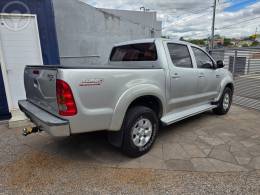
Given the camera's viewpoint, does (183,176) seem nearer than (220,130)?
Yes

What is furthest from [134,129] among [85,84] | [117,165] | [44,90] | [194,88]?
[194,88]

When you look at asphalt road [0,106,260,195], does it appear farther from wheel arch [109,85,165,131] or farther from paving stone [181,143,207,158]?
wheel arch [109,85,165,131]

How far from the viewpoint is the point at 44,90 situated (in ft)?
8.66

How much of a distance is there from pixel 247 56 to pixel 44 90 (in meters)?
7.98

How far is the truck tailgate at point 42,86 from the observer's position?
2.43 metres

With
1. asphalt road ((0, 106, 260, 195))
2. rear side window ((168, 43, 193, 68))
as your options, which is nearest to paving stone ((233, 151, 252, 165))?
asphalt road ((0, 106, 260, 195))

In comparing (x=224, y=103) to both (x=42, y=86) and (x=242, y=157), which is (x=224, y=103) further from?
(x=42, y=86)

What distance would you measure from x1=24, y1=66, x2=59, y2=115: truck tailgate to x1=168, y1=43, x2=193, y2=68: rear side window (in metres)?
2.14

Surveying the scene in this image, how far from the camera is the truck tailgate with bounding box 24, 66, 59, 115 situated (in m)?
2.43

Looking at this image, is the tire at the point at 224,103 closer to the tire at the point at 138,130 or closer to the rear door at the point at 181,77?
the rear door at the point at 181,77

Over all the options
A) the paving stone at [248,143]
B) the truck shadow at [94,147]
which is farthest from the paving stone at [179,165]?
the paving stone at [248,143]

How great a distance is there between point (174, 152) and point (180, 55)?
1849 millimetres

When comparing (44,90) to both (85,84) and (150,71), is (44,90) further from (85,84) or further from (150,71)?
(150,71)

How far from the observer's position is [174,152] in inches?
130
